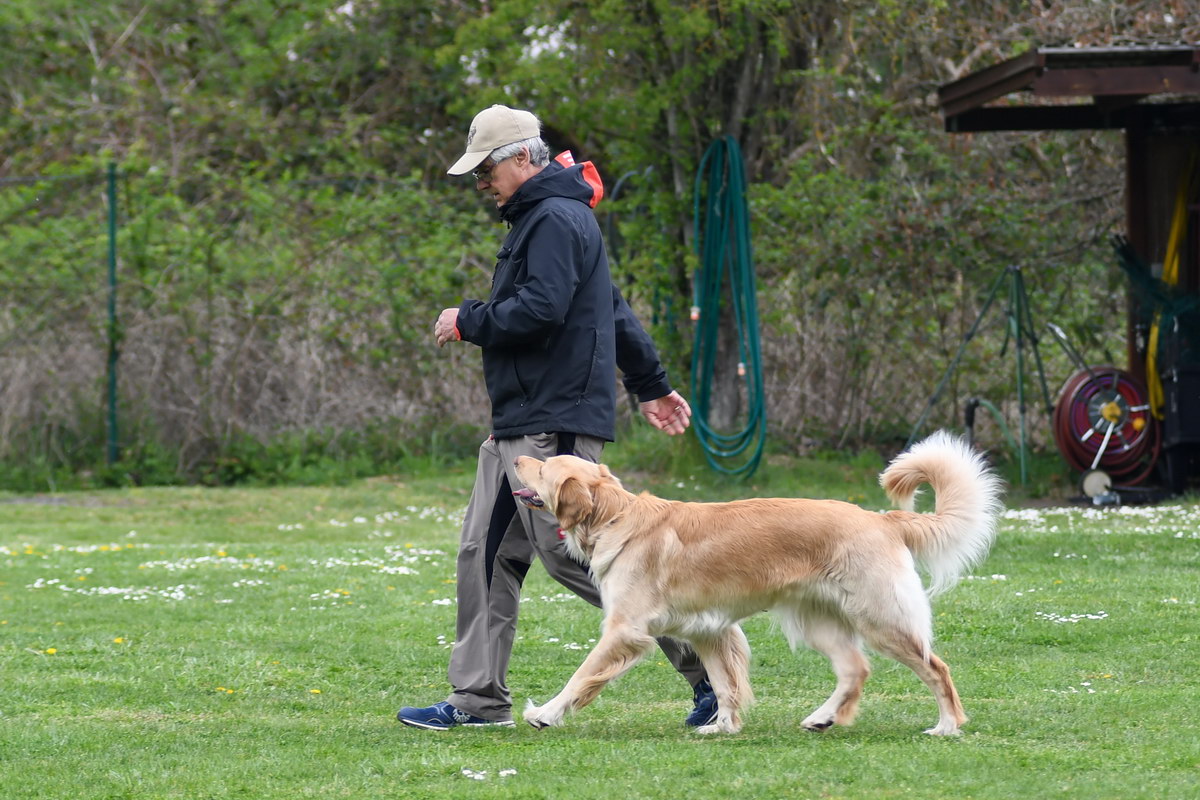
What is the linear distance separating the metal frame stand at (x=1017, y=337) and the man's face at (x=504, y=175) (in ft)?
29.3

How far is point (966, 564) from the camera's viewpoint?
506cm

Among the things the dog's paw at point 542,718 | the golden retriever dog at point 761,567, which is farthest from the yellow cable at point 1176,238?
the dog's paw at point 542,718

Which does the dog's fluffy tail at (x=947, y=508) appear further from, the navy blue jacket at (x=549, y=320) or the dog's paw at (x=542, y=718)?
the dog's paw at (x=542, y=718)

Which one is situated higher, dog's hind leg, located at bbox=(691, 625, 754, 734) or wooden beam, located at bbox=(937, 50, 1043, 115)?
wooden beam, located at bbox=(937, 50, 1043, 115)

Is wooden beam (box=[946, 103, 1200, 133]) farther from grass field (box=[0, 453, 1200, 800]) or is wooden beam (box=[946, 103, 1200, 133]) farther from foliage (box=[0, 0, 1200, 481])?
grass field (box=[0, 453, 1200, 800])

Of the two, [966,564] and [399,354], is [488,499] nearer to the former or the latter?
[966,564]

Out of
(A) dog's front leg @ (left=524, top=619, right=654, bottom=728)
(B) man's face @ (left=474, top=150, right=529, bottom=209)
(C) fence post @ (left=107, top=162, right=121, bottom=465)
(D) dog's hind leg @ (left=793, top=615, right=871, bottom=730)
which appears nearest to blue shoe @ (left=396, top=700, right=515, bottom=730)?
(A) dog's front leg @ (left=524, top=619, right=654, bottom=728)

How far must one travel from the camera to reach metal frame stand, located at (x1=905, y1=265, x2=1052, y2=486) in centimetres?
1350

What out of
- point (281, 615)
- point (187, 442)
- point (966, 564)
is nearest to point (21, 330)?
point (187, 442)

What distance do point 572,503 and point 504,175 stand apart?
1.17m

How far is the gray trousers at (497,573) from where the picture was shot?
204 inches

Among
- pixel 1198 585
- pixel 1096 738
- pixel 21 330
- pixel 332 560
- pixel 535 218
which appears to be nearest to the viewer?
pixel 1096 738

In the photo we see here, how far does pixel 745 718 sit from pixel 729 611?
0.46 m

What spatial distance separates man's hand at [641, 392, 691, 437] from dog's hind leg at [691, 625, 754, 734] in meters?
0.86
